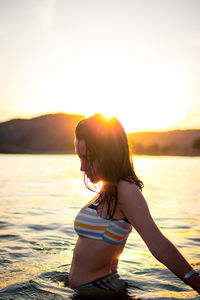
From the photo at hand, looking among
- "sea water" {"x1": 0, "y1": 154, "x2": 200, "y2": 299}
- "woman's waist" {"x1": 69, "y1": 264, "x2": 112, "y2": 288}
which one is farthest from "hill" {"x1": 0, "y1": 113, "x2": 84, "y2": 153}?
"woman's waist" {"x1": 69, "y1": 264, "x2": 112, "y2": 288}

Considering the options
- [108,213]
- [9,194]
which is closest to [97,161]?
[108,213]

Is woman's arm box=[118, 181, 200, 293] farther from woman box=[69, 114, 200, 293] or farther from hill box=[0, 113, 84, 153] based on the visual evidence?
hill box=[0, 113, 84, 153]

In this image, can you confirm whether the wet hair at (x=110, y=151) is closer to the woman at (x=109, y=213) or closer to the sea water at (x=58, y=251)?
the woman at (x=109, y=213)

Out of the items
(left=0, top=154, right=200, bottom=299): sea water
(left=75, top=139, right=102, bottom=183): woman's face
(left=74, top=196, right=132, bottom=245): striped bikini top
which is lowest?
(left=0, top=154, right=200, bottom=299): sea water

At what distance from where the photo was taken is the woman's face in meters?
2.57

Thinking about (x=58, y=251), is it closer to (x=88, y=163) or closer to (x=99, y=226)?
(x=99, y=226)

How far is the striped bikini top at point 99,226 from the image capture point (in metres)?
2.62

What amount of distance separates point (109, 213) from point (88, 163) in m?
0.43

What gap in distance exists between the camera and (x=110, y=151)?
2.44 metres

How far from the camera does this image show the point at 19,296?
358cm

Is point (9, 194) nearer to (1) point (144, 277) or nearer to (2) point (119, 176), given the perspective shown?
(1) point (144, 277)

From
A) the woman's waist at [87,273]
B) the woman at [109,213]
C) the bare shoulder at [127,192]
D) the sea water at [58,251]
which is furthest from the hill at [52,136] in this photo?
the bare shoulder at [127,192]

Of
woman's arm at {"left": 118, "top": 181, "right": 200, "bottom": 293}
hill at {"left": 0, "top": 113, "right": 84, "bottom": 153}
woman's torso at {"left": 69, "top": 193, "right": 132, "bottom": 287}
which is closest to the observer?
woman's arm at {"left": 118, "top": 181, "right": 200, "bottom": 293}

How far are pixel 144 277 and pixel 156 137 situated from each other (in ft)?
631
